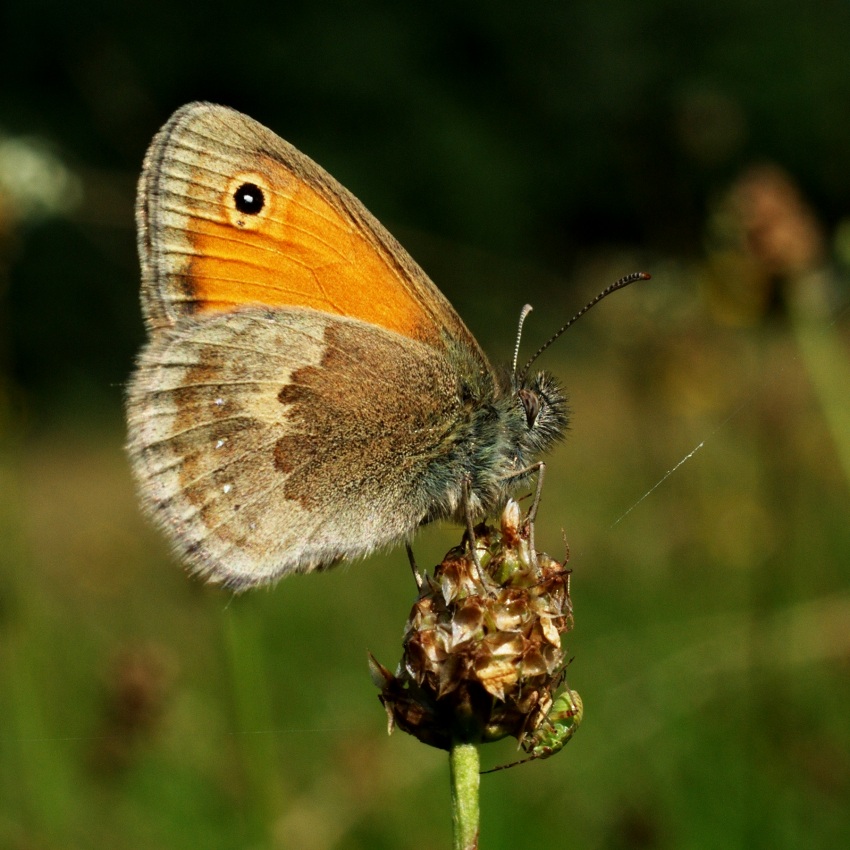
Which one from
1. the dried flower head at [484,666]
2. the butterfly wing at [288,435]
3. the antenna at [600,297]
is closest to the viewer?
the dried flower head at [484,666]

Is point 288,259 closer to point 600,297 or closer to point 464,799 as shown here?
point 600,297

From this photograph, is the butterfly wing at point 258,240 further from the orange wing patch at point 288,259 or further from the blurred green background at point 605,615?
the blurred green background at point 605,615

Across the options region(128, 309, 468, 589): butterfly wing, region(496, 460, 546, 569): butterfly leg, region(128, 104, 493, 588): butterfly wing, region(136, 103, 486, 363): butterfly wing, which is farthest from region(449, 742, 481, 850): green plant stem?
region(136, 103, 486, 363): butterfly wing

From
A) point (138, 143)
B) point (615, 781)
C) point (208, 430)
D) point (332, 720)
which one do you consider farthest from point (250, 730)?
point (138, 143)

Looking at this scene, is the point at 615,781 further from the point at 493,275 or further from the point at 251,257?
the point at 493,275

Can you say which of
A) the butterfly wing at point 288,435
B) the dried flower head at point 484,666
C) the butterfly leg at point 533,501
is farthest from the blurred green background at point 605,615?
the dried flower head at point 484,666

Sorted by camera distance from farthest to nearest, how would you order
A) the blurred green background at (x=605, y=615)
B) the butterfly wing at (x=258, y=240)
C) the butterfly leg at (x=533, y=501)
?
1. the blurred green background at (x=605, y=615)
2. the butterfly wing at (x=258, y=240)
3. the butterfly leg at (x=533, y=501)
